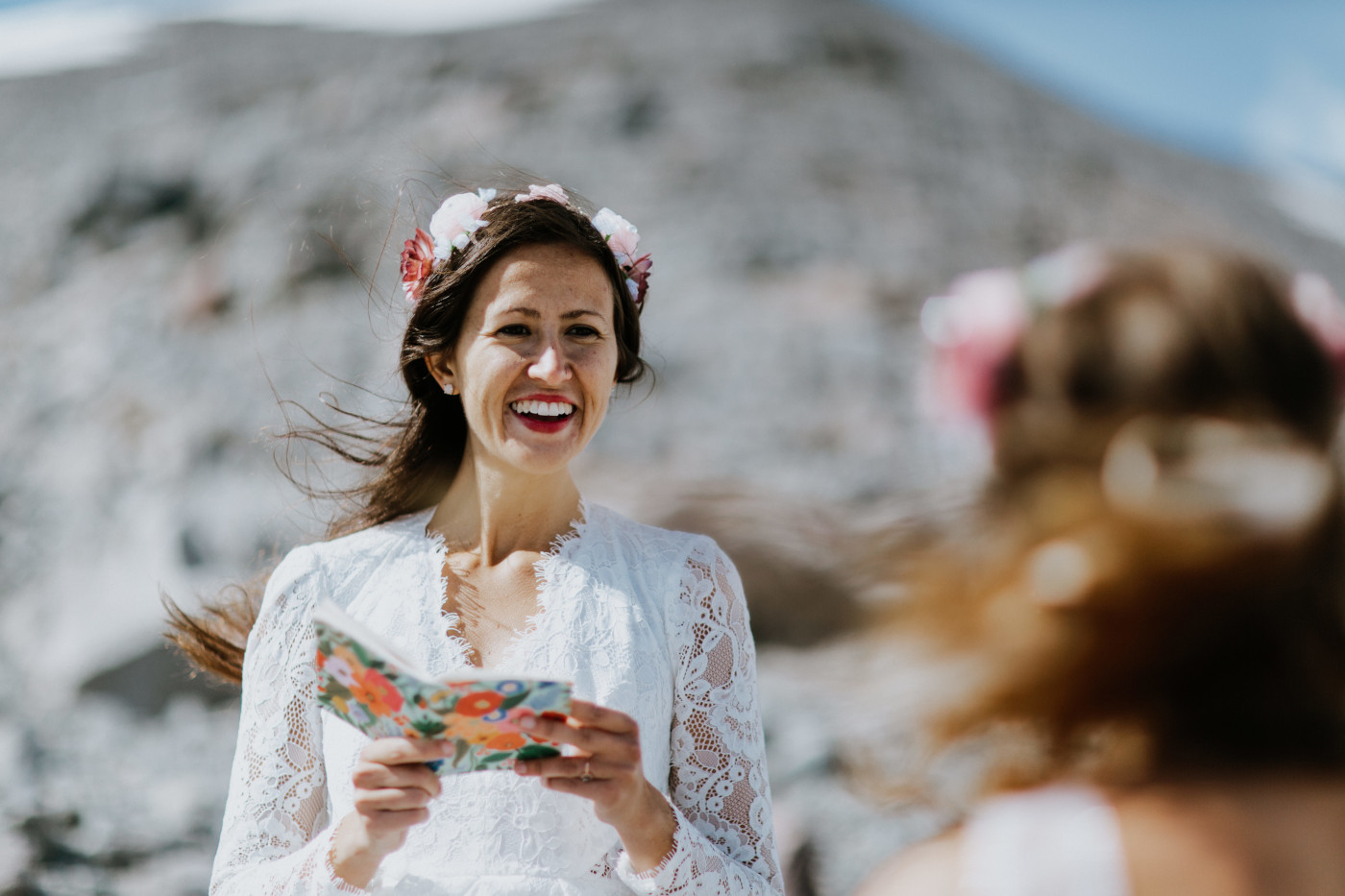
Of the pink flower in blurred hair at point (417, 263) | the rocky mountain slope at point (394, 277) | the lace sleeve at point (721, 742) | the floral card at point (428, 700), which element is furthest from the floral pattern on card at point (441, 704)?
the rocky mountain slope at point (394, 277)

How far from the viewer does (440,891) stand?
74.8 inches

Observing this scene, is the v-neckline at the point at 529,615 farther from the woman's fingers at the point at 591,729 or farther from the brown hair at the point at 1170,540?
the brown hair at the point at 1170,540

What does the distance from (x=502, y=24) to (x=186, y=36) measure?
137 inches

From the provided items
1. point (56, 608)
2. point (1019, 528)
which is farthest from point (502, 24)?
point (1019, 528)

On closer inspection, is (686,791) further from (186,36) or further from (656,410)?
(186,36)

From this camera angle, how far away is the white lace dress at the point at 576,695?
1.92 m

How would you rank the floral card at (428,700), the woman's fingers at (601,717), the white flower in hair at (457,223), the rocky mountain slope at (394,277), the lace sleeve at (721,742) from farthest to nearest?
the rocky mountain slope at (394,277)
the white flower in hair at (457,223)
the lace sleeve at (721,742)
the woman's fingers at (601,717)
the floral card at (428,700)

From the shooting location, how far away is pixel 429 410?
2432mm

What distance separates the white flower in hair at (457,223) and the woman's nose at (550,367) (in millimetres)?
312

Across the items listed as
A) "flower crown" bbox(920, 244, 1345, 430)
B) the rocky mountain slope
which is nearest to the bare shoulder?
"flower crown" bbox(920, 244, 1345, 430)

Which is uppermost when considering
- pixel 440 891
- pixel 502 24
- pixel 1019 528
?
pixel 502 24

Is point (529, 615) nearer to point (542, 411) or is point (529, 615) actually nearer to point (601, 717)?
point (542, 411)

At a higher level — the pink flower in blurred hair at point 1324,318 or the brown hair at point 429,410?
the brown hair at point 429,410

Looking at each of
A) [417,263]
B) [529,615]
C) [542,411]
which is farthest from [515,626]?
[417,263]
